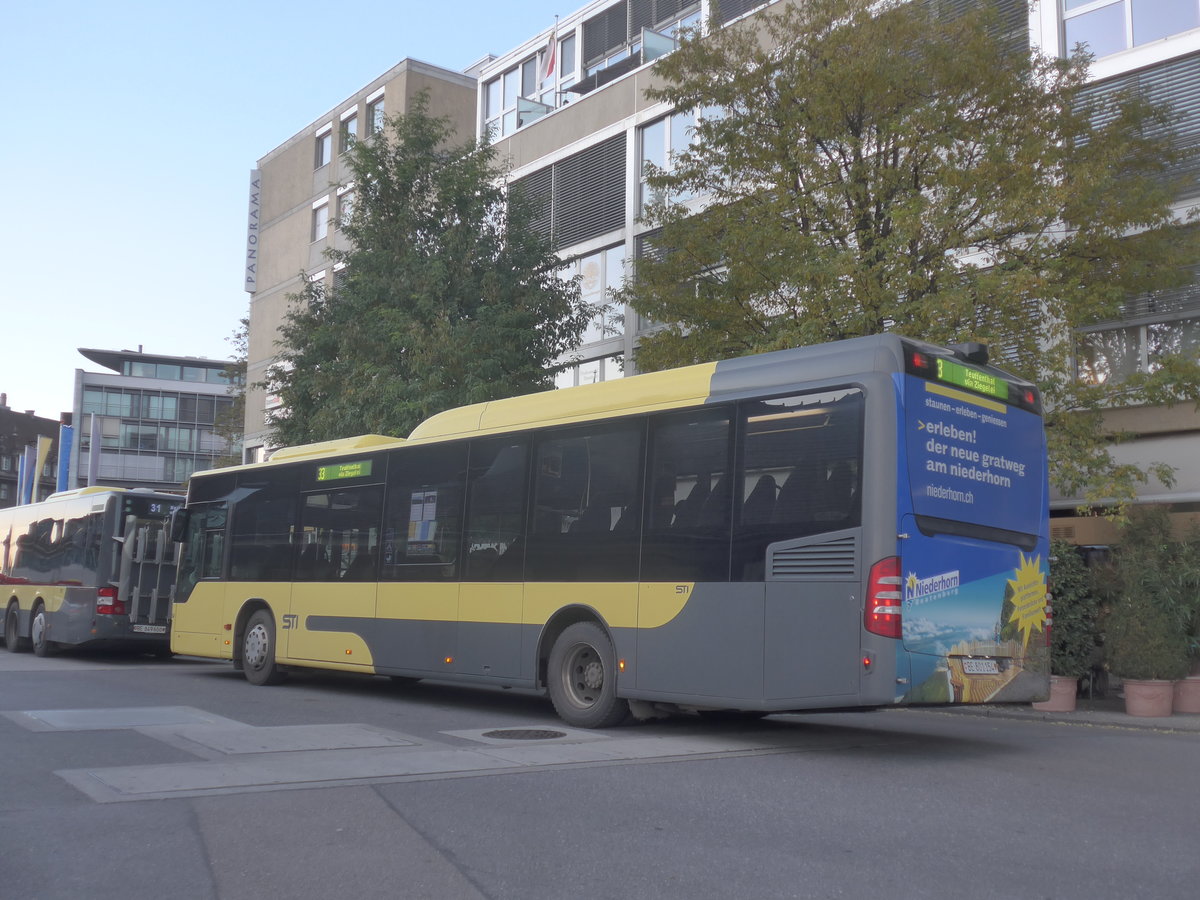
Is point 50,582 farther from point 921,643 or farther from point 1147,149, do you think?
point 1147,149

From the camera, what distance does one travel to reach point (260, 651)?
1576 centimetres

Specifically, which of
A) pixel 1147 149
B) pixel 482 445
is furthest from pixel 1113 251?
pixel 482 445

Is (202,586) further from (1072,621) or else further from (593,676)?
(1072,621)

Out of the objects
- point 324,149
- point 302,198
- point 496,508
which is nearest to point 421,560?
point 496,508

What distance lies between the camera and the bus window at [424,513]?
12922 mm

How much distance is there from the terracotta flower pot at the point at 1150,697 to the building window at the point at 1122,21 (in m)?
10.2

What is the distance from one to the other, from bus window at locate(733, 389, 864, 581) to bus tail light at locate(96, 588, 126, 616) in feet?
46.9

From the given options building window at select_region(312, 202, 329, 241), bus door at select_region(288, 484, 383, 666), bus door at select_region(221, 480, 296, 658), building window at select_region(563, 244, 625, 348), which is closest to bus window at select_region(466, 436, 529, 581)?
bus door at select_region(288, 484, 383, 666)

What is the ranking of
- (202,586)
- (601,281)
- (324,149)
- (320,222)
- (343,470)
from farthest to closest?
1. (324,149)
2. (320,222)
3. (601,281)
4. (202,586)
5. (343,470)

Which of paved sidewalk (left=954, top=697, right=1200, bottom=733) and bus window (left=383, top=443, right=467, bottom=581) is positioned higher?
bus window (left=383, top=443, right=467, bottom=581)

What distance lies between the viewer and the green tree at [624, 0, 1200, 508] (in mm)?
14727

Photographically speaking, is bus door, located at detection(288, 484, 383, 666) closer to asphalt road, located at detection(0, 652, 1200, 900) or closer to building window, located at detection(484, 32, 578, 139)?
asphalt road, located at detection(0, 652, 1200, 900)

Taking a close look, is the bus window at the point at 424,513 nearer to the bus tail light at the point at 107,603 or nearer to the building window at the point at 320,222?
the bus tail light at the point at 107,603

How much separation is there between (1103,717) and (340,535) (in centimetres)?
923
